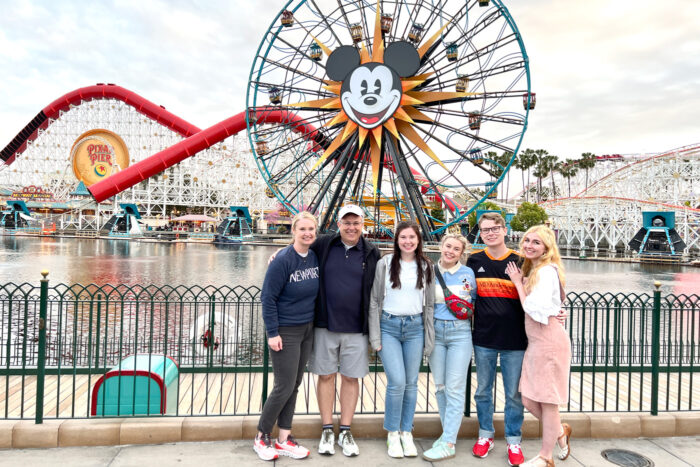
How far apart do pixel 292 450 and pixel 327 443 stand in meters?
0.27

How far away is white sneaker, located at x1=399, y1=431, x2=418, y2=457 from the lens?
349 centimetres

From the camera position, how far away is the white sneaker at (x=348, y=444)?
3475 mm

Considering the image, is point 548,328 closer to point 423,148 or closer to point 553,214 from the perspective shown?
→ point 423,148

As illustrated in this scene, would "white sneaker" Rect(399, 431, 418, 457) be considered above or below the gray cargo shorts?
below

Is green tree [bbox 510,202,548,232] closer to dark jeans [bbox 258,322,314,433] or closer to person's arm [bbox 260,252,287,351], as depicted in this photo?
dark jeans [bbox 258,322,314,433]

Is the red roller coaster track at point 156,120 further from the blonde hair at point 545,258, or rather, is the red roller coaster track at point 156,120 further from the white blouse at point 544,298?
the white blouse at point 544,298

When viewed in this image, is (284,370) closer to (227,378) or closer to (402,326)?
(402,326)

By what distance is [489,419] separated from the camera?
11.7 feet

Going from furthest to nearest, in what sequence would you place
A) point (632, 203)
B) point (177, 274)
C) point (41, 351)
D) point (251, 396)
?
point (632, 203) → point (177, 274) → point (251, 396) → point (41, 351)

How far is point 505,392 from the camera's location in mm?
3564

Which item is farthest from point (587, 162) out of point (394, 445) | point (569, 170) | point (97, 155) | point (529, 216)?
point (394, 445)

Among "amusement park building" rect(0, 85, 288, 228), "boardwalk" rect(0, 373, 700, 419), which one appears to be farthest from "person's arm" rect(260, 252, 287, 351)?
"amusement park building" rect(0, 85, 288, 228)

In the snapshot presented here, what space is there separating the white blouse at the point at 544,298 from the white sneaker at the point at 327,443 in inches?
70.7

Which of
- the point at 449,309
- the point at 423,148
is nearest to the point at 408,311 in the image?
the point at 449,309
